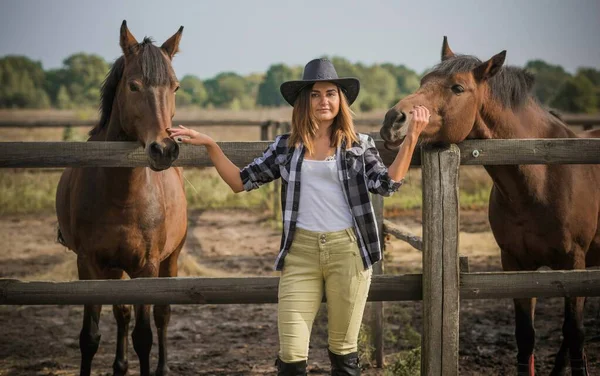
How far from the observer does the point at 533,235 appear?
4.36 m

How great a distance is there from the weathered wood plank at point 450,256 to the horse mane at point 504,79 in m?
0.69

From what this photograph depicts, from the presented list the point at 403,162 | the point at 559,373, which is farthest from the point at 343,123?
the point at 559,373

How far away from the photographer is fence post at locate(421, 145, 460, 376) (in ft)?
11.0

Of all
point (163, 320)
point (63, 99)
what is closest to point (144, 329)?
point (163, 320)

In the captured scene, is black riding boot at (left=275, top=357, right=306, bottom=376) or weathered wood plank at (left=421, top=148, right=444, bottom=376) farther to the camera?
weathered wood plank at (left=421, top=148, right=444, bottom=376)

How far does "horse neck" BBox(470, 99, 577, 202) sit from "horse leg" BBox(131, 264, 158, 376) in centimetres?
235

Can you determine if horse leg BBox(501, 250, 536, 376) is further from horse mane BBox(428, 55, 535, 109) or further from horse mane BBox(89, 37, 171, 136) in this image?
horse mane BBox(89, 37, 171, 136)

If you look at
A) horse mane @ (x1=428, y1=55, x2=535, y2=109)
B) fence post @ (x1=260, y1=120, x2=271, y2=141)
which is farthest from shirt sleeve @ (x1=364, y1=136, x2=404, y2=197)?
fence post @ (x1=260, y1=120, x2=271, y2=141)

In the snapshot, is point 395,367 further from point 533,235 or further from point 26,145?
point 26,145

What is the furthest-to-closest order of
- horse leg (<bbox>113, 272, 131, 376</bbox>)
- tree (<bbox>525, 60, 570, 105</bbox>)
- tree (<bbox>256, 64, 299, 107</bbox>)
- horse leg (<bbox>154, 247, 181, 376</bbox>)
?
tree (<bbox>256, 64, 299, 107</bbox>), tree (<bbox>525, 60, 570, 105</bbox>), horse leg (<bbox>154, 247, 181, 376</bbox>), horse leg (<bbox>113, 272, 131, 376</bbox>)

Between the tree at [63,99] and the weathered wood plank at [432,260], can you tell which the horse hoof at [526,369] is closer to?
the weathered wood plank at [432,260]

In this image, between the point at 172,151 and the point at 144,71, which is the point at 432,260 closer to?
the point at 172,151

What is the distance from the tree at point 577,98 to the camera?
38.4 meters

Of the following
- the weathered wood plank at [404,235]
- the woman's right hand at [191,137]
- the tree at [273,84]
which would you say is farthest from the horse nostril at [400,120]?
the tree at [273,84]
